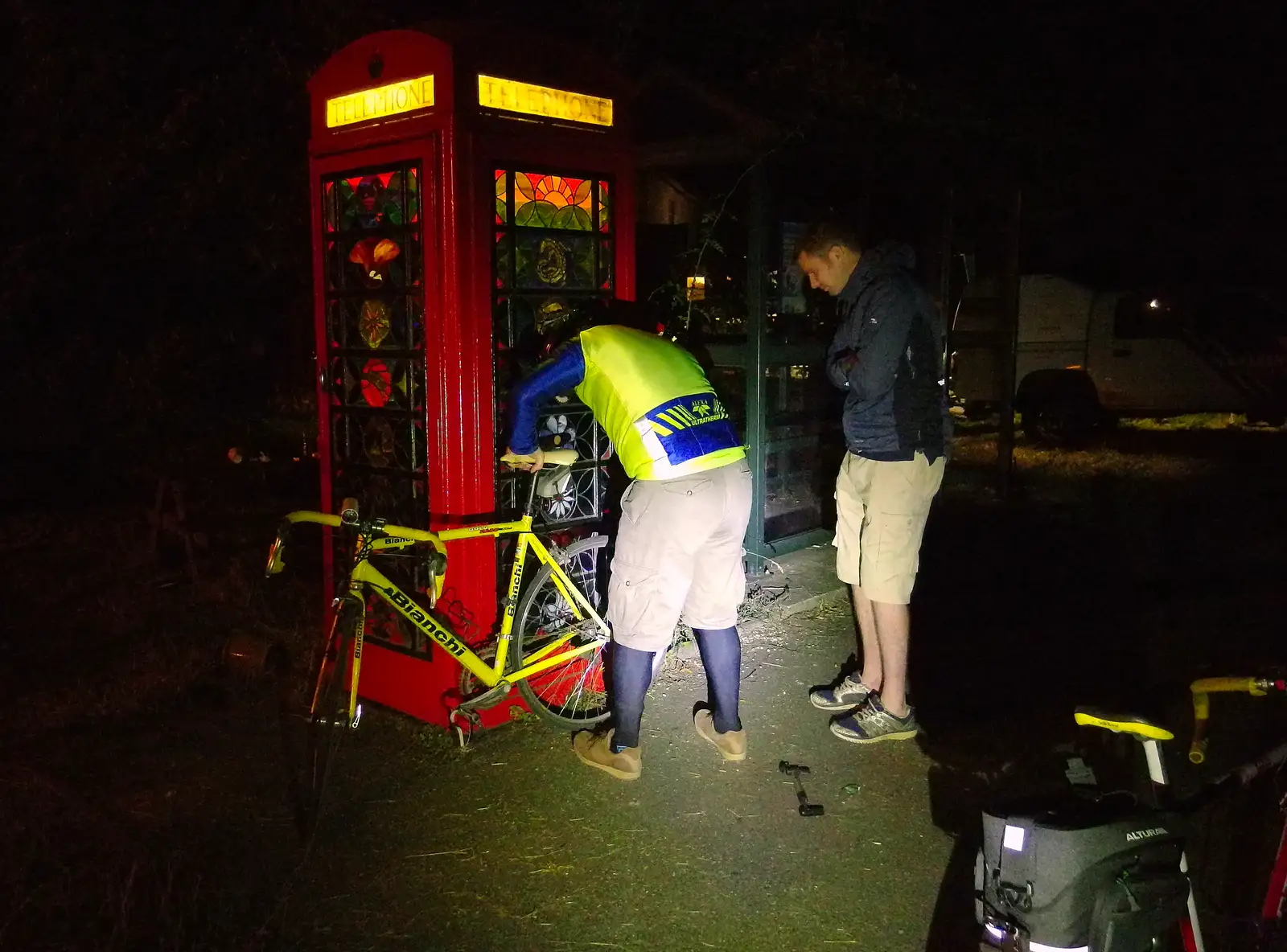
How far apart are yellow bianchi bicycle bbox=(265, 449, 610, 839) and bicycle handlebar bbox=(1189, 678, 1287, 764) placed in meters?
2.43

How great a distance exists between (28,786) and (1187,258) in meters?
20.2

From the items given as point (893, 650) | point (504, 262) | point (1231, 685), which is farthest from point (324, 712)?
point (1231, 685)

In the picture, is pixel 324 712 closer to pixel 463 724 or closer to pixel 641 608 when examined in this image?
pixel 463 724

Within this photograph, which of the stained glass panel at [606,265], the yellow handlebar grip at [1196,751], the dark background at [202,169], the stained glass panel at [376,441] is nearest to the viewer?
the yellow handlebar grip at [1196,751]

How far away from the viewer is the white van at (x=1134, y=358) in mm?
13930

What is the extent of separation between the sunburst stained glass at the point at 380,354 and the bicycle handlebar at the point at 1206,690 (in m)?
3.07

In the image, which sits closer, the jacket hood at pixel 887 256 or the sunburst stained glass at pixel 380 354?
the jacket hood at pixel 887 256

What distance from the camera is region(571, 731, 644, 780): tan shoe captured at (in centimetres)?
422

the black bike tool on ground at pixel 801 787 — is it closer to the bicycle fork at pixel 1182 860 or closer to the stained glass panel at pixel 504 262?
the bicycle fork at pixel 1182 860

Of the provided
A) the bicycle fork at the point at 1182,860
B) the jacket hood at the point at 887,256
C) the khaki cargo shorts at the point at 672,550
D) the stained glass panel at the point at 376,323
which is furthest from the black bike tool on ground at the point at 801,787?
the stained glass panel at the point at 376,323

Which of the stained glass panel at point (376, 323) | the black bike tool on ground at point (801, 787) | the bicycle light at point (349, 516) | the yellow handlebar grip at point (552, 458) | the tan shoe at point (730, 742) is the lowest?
the black bike tool on ground at point (801, 787)

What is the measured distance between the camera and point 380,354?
477 centimetres

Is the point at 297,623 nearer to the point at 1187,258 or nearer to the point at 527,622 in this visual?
the point at 527,622

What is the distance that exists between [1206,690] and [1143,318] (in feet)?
41.5
